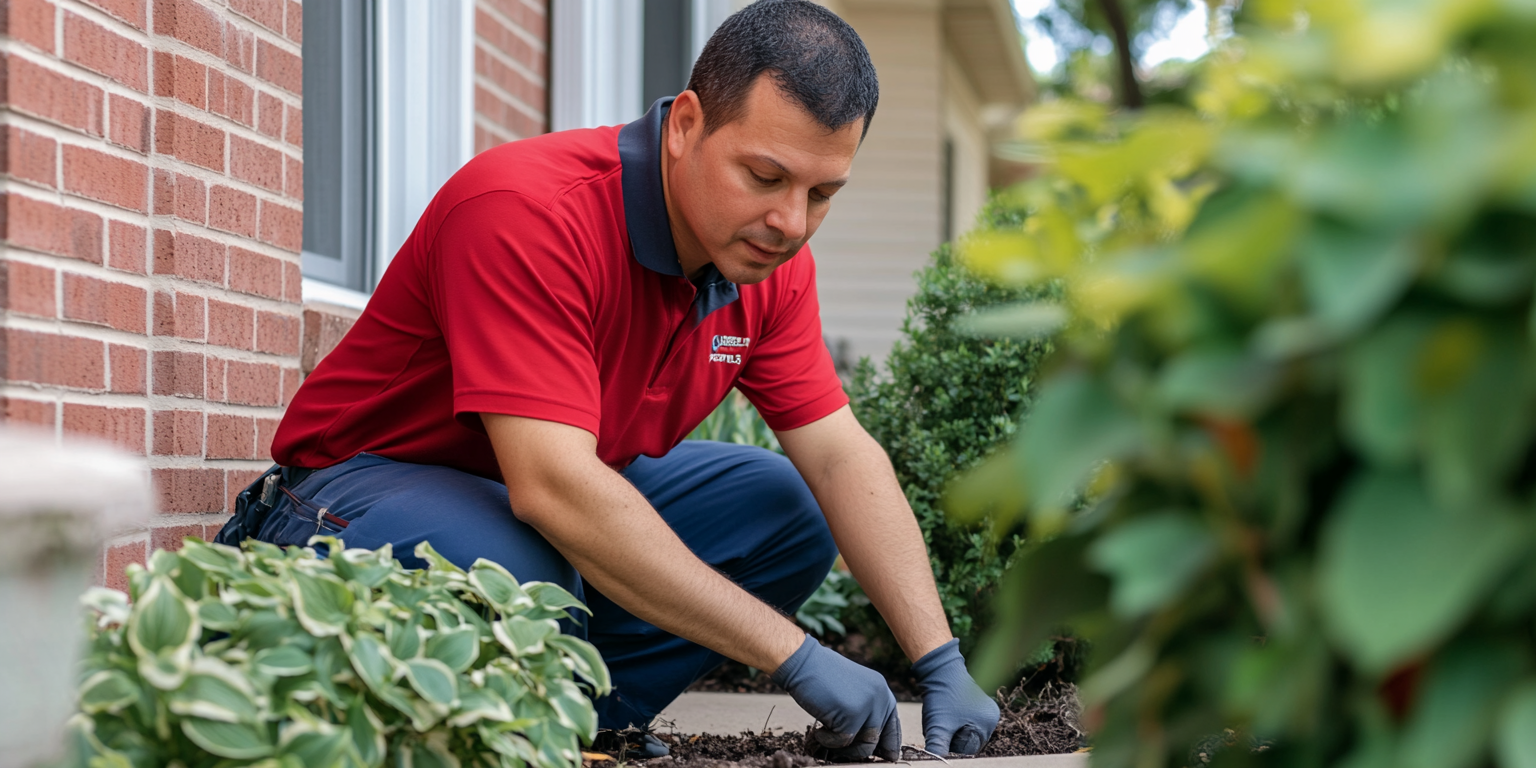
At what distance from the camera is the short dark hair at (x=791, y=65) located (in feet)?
7.34

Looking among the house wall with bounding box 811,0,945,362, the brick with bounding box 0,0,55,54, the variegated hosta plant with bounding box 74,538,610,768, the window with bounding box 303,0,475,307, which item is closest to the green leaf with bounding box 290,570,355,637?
the variegated hosta plant with bounding box 74,538,610,768

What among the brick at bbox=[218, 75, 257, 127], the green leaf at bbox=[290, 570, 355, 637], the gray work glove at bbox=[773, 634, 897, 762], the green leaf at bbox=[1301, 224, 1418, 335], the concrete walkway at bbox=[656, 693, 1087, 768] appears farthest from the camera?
the concrete walkway at bbox=[656, 693, 1087, 768]

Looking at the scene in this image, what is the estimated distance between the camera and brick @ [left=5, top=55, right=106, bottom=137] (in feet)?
5.77

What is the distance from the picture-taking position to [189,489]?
2.25 meters

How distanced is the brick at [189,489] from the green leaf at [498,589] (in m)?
0.93

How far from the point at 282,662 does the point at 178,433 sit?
1.17 m

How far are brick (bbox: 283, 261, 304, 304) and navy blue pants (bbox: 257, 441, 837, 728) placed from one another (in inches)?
16.6

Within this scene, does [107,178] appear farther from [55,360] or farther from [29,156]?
[55,360]

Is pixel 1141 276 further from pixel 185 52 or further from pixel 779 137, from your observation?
pixel 185 52

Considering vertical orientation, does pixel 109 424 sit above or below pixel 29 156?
below

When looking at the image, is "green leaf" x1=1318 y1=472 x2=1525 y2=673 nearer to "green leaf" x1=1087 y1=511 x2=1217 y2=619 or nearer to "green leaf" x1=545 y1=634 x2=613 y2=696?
"green leaf" x1=1087 y1=511 x2=1217 y2=619

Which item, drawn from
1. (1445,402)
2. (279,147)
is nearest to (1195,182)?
(1445,402)

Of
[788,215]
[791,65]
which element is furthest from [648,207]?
[791,65]

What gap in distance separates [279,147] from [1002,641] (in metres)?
2.11
